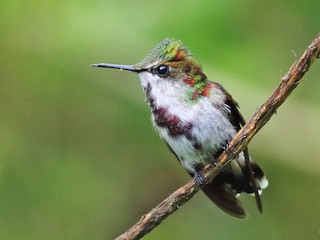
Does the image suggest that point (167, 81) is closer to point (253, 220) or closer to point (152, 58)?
point (152, 58)

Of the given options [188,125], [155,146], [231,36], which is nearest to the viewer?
[188,125]

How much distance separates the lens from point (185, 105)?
4199 millimetres

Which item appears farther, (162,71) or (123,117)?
(123,117)

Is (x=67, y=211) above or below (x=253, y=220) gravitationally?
below

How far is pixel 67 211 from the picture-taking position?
21.2 ft

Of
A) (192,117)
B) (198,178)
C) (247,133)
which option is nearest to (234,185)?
(192,117)

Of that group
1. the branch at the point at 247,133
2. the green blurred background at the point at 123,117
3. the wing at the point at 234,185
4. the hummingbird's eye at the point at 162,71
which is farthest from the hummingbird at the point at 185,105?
the green blurred background at the point at 123,117

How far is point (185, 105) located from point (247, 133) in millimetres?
672

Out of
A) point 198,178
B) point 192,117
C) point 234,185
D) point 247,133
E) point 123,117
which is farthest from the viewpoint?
point 123,117

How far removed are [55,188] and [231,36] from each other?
1752 millimetres

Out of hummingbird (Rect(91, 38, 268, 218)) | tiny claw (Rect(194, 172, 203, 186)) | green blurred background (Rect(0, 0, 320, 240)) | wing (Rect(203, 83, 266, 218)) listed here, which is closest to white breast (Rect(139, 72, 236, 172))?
hummingbird (Rect(91, 38, 268, 218))

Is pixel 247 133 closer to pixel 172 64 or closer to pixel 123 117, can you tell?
pixel 172 64

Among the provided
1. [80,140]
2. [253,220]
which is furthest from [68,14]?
[253,220]

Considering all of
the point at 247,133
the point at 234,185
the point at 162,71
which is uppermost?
the point at 247,133
